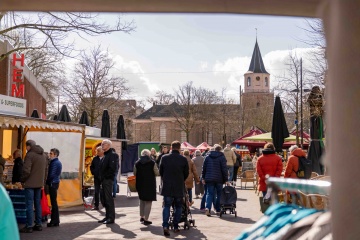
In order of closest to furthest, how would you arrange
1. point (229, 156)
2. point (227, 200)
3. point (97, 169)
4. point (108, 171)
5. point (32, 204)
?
point (32, 204)
point (108, 171)
point (227, 200)
point (97, 169)
point (229, 156)

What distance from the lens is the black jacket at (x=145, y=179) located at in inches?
461

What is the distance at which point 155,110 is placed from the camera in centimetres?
11275

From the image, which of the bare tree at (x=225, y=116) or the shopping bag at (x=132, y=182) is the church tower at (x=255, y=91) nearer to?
the bare tree at (x=225, y=116)

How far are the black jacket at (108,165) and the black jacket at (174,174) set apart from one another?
1538mm

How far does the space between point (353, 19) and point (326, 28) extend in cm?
19

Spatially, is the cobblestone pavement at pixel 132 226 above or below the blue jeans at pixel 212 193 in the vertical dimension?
below

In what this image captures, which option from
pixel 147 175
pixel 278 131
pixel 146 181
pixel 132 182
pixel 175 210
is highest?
pixel 278 131

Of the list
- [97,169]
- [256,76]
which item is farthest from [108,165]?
[256,76]

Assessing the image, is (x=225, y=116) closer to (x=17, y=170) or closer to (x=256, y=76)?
(x=256, y=76)

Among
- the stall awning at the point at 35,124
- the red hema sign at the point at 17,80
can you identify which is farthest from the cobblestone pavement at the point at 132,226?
the red hema sign at the point at 17,80

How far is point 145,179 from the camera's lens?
11.8 m

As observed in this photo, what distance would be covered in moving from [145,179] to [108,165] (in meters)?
0.86

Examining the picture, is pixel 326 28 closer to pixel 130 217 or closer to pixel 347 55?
pixel 347 55

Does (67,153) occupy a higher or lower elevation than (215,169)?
higher
